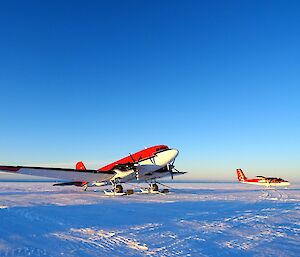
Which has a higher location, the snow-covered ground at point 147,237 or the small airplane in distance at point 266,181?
the small airplane in distance at point 266,181

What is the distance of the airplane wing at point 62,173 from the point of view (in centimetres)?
2264

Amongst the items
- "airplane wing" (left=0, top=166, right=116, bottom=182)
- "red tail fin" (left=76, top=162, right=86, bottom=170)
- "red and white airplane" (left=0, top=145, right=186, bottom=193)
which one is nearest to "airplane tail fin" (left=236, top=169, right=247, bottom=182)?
"red tail fin" (left=76, top=162, right=86, bottom=170)

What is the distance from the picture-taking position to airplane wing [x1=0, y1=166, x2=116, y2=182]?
22641 mm

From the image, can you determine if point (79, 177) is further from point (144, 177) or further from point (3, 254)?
point (3, 254)

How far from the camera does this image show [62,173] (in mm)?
24938

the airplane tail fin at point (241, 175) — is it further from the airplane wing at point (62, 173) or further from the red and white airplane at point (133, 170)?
the airplane wing at point (62, 173)

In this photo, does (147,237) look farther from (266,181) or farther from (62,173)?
(266,181)

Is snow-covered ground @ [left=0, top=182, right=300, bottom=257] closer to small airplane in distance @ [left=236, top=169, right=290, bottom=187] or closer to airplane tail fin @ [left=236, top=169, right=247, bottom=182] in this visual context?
small airplane in distance @ [left=236, top=169, right=290, bottom=187]

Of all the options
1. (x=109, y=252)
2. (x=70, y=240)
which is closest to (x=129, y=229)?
(x=70, y=240)

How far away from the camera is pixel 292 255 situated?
233 inches

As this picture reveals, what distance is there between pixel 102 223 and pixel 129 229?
5.07 feet

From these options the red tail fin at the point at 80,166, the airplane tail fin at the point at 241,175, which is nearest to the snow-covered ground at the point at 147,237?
the red tail fin at the point at 80,166

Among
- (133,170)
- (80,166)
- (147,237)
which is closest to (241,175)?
(80,166)

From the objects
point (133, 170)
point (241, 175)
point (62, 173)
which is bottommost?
point (62, 173)
